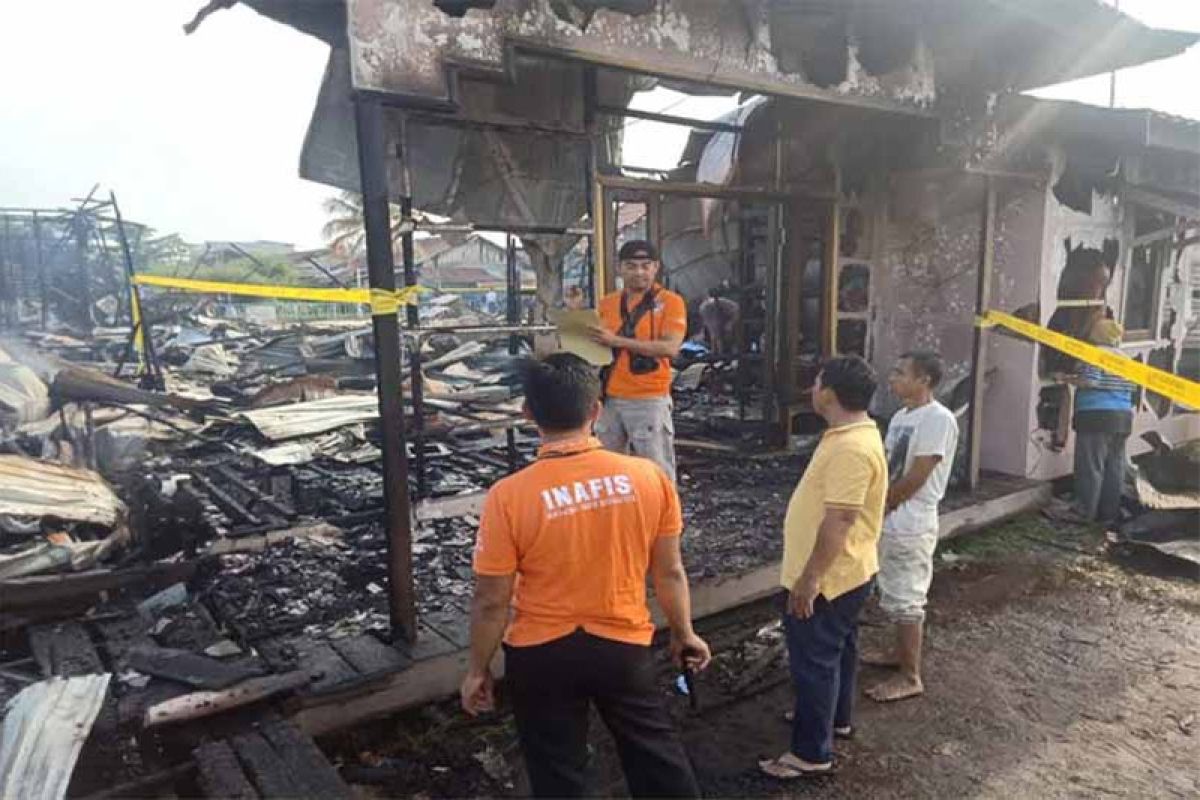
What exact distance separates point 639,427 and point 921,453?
1479 mm

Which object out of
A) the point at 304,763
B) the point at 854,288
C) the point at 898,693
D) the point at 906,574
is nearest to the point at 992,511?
the point at 854,288

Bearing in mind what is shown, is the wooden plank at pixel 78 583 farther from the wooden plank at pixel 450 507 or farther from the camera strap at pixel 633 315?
the camera strap at pixel 633 315

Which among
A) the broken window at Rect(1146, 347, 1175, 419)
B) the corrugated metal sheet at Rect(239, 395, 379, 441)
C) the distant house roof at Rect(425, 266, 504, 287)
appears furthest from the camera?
the distant house roof at Rect(425, 266, 504, 287)

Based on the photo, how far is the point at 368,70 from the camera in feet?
9.98

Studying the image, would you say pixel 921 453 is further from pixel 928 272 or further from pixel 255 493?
pixel 255 493

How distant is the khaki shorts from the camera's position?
3.36m

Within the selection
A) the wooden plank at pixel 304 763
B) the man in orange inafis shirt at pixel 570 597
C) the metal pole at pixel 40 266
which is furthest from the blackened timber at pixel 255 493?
the metal pole at pixel 40 266

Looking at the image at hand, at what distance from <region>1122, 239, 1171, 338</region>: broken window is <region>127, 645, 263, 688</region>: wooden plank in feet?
27.0

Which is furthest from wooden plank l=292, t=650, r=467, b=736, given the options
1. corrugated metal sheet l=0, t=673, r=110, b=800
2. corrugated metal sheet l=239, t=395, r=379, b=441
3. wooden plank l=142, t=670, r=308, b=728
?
corrugated metal sheet l=239, t=395, r=379, b=441

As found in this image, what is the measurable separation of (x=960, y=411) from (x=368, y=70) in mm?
5689

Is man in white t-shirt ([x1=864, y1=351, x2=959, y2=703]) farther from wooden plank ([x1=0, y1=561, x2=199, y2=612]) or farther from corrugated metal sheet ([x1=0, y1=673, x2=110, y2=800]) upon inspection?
wooden plank ([x1=0, y1=561, x2=199, y2=612])

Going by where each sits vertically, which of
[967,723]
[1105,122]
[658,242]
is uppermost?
[1105,122]

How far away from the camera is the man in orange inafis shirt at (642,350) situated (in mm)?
3916

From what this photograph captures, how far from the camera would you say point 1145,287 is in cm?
747
